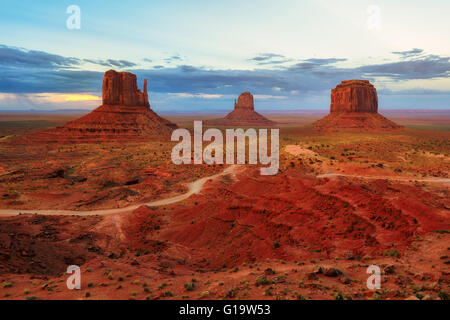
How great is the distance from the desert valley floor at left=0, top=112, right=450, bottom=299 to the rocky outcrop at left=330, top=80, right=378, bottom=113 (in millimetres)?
90062

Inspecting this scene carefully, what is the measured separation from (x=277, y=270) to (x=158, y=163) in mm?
45395

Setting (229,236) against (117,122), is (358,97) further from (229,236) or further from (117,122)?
(229,236)

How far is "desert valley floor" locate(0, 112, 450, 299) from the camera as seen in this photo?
12078 millimetres

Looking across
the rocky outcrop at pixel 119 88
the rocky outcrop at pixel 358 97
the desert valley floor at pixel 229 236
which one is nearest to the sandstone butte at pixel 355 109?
the rocky outcrop at pixel 358 97

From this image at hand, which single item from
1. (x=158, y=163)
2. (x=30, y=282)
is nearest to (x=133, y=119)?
(x=158, y=163)

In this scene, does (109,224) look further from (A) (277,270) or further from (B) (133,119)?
(B) (133,119)

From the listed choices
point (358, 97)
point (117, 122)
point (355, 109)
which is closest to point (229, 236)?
point (117, 122)

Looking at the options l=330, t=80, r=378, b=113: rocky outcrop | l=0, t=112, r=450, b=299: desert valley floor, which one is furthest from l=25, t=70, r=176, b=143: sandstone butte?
l=330, t=80, r=378, b=113: rocky outcrop

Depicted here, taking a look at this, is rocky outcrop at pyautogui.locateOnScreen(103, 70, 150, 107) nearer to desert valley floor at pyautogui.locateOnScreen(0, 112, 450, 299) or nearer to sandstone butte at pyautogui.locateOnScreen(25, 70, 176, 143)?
sandstone butte at pyautogui.locateOnScreen(25, 70, 176, 143)

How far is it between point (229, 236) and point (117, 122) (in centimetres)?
8820

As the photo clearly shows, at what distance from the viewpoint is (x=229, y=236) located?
22.6 m
